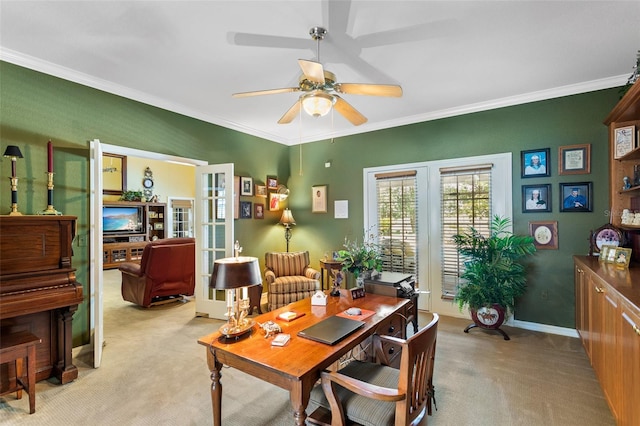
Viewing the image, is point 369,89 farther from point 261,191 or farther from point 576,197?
point 261,191

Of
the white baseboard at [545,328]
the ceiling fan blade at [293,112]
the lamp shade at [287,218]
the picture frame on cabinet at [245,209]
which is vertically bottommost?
the white baseboard at [545,328]

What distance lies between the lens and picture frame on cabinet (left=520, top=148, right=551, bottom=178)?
11.7ft

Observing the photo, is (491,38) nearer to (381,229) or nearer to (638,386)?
(638,386)

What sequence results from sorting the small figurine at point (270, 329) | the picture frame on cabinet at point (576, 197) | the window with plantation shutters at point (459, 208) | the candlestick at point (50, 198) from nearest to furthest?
the small figurine at point (270, 329) < the candlestick at point (50, 198) < the picture frame on cabinet at point (576, 197) < the window with plantation shutters at point (459, 208)

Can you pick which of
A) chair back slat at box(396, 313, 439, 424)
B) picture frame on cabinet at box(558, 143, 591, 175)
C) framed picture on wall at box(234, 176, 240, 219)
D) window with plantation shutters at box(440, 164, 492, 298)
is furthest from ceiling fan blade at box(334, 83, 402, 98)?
framed picture on wall at box(234, 176, 240, 219)

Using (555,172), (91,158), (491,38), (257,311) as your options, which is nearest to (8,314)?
(91,158)

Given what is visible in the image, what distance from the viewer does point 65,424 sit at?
207 centimetres

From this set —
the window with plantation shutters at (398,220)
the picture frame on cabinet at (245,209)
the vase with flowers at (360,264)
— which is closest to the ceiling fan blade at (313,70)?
the vase with flowers at (360,264)

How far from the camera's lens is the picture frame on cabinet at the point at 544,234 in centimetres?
353

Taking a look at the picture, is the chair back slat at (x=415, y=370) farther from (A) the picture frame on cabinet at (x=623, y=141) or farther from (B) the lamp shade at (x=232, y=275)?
(A) the picture frame on cabinet at (x=623, y=141)

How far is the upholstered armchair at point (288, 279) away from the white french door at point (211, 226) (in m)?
0.67

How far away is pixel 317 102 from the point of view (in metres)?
2.29

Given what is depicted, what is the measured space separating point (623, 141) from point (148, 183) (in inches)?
394

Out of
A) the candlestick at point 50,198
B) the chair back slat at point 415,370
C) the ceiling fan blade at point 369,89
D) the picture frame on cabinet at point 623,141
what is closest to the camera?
the chair back slat at point 415,370
